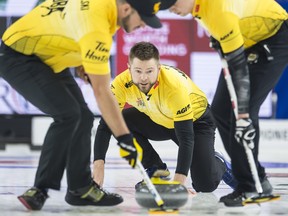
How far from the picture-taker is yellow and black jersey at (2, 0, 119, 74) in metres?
3.88

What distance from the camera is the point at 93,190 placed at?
4.46 metres

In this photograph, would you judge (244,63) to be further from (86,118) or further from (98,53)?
(86,118)

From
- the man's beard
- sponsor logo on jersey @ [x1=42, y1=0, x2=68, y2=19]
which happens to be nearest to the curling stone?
the man's beard

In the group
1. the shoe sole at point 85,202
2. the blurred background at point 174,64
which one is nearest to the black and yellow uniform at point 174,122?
the shoe sole at point 85,202

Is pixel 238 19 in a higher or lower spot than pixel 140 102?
higher

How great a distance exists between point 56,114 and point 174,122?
906 mm

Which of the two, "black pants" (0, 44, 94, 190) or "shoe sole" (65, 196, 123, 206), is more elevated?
"black pants" (0, 44, 94, 190)

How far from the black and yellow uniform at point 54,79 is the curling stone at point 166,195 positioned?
0.43m

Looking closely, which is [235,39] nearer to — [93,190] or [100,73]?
[100,73]

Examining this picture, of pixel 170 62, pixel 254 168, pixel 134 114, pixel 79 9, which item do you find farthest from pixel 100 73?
pixel 170 62

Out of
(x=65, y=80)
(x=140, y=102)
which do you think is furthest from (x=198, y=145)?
(x=65, y=80)

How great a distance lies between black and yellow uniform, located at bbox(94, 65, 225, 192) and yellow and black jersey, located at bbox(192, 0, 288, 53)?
26.3 inches

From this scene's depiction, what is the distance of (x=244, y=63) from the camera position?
163 inches

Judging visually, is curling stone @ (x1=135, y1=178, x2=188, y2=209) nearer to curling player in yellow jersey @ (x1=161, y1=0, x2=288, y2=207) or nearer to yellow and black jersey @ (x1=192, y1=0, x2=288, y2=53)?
curling player in yellow jersey @ (x1=161, y1=0, x2=288, y2=207)
